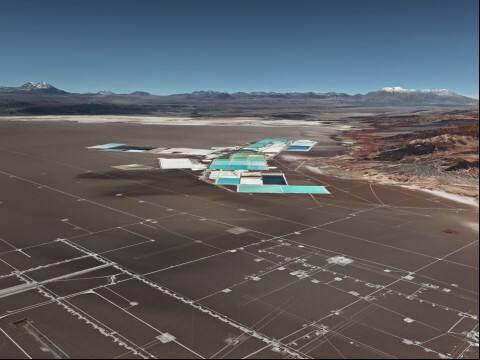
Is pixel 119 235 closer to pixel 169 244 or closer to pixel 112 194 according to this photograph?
pixel 169 244

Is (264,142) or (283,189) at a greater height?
(264,142)

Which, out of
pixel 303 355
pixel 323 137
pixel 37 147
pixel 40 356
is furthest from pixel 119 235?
pixel 323 137

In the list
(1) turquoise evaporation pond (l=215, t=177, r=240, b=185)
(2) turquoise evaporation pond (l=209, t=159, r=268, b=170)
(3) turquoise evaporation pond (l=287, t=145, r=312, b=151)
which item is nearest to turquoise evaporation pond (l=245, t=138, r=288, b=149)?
(3) turquoise evaporation pond (l=287, t=145, r=312, b=151)

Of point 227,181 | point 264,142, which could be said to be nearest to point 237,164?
point 227,181

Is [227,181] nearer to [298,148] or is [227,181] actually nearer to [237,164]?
[237,164]

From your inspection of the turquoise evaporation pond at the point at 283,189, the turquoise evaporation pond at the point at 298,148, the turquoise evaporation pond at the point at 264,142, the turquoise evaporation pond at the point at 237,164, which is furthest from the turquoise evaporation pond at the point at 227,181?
the turquoise evaporation pond at the point at 264,142

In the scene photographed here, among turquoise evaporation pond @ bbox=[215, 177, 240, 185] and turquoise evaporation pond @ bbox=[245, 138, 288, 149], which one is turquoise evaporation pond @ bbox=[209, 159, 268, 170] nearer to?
turquoise evaporation pond @ bbox=[215, 177, 240, 185]

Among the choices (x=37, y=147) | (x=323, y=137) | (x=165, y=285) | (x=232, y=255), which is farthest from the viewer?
(x=323, y=137)

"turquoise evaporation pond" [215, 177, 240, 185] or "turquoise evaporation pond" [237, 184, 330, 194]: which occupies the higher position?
"turquoise evaporation pond" [215, 177, 240, 185]
